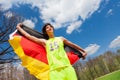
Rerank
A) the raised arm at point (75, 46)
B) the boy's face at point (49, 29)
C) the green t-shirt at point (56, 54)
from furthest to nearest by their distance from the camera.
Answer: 1. the raised arm at point (75, 46)
2. the boy's face at point (49, 29)
3. the green t-shirt at point (56, 54)

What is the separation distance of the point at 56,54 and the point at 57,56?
1.8 inches

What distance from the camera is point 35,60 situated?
5.25 meters

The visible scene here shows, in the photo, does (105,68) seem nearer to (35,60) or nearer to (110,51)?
(110,51)

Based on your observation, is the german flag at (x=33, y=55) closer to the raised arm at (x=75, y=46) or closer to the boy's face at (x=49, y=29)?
the raised arm at (x=75, y=46)

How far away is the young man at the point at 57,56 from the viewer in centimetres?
447

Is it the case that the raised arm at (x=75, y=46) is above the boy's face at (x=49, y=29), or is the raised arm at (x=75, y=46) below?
below

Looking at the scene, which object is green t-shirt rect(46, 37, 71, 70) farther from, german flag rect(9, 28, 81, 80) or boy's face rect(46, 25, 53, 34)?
german flag rect(9, 28, 81, 80)

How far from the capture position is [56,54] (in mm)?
4750

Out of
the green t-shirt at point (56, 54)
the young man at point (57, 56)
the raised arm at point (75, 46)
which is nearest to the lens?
the young man at point (57, 56)

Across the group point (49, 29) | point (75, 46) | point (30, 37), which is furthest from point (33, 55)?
point (75, 46)

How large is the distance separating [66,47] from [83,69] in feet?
298

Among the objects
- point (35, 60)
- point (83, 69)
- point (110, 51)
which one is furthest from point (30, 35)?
point (110, 51)

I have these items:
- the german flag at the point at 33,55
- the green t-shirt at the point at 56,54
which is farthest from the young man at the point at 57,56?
the german flag at the point at 33,55

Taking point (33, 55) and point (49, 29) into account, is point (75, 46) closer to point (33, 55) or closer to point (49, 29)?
point (49, 29)
